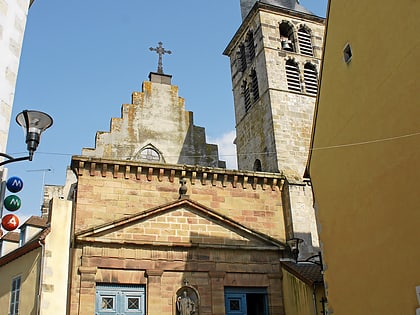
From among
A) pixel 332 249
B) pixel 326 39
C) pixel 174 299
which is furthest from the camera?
pixel 174 299

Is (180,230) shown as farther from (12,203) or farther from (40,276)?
(12,203)

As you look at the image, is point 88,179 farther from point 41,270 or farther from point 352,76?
point 352,76

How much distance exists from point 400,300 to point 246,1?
2150cm

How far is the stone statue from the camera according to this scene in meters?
13.5

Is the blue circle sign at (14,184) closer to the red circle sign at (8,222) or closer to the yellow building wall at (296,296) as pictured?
the red circle sign at (8,222)

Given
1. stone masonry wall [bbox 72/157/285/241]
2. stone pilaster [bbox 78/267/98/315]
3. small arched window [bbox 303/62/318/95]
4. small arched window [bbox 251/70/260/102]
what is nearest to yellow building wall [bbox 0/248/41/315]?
stone pilaster [bbox 78/267/98/315]

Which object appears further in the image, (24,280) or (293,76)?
(293,76)

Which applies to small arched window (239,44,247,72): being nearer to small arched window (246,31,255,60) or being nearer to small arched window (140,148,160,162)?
small arched window (246,31,255,60)

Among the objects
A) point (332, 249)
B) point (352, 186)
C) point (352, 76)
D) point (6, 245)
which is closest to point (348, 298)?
point (332, 249)

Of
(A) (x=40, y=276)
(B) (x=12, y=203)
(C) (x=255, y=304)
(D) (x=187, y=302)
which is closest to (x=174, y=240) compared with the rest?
(D) (x=187, y=302)

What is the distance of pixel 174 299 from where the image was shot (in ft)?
44.7

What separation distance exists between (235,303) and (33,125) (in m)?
9.59

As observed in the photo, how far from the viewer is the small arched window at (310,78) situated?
2173cm

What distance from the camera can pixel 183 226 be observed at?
575 inches
